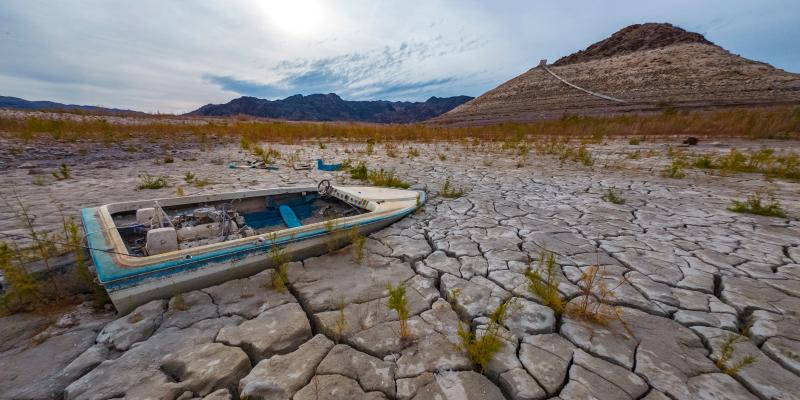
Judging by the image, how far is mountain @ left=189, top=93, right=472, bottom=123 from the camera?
114 m

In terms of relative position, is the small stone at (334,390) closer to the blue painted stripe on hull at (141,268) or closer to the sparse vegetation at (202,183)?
the blue painted stripe on hull at (141,268)

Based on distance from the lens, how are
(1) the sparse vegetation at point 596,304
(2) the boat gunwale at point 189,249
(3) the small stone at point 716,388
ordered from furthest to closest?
(1) the sparse vegetation at point 596,304
(2) the boat gunwale at point 189,249
(3) the small stone at point 716,388

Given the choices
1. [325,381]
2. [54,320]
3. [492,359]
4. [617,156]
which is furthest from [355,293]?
[617,156]

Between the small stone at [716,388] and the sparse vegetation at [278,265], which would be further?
the sparse vegetation at [278,265]

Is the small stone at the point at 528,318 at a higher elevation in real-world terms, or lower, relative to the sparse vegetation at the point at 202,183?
lower

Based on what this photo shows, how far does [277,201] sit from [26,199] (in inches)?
140

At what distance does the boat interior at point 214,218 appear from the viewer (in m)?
2.31

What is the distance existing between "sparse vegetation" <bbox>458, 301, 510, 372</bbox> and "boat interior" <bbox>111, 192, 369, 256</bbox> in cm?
203

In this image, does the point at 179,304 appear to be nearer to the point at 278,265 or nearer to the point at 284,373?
the point at 278,265

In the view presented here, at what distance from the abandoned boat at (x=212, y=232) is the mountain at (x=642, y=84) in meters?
20.8

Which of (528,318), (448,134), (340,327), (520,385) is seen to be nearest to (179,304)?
(340,327)

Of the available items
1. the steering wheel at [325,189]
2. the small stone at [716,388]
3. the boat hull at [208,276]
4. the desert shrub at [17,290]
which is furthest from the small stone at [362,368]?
the steering wheel at [325,189]

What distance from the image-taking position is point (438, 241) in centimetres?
301

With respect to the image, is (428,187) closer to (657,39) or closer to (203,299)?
(203,299)
